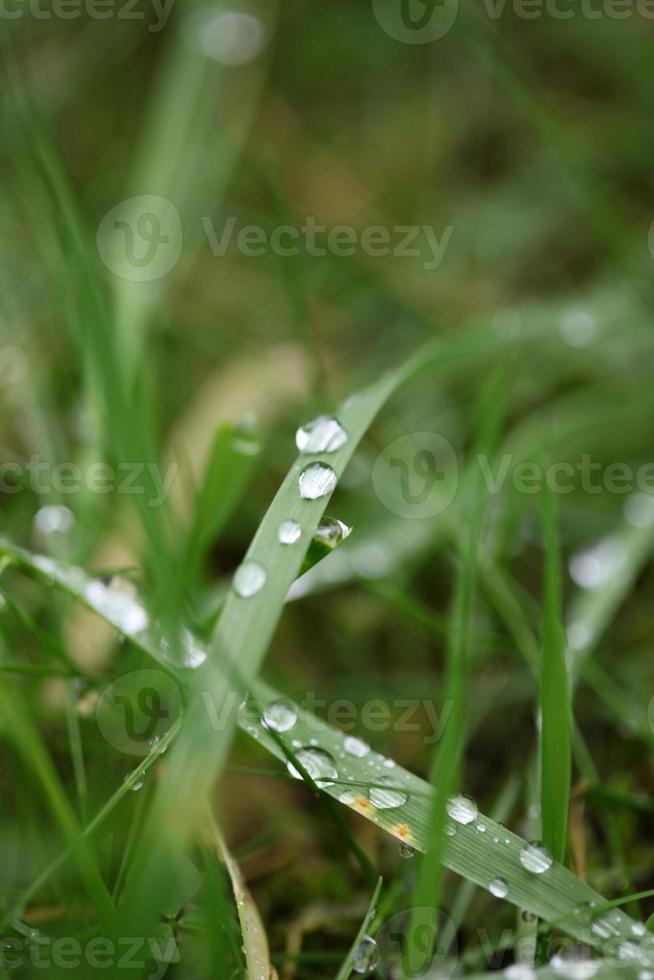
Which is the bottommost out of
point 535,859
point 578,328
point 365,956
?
point 365,956

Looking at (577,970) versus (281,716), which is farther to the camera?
(281,716)

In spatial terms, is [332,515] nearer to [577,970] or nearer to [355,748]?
[355,748]

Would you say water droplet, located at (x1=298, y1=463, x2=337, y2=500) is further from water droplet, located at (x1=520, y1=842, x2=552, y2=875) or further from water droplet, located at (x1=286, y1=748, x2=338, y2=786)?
water droplet, located at (x1=520, y1=842, x2=552, y2=875)

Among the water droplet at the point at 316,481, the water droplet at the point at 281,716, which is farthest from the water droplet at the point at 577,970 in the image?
the water droplet at the point at 316,481

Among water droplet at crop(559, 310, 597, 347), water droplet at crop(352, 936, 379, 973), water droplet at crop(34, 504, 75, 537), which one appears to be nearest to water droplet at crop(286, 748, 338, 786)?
water droplet at crop(352, 936, 379, 973)

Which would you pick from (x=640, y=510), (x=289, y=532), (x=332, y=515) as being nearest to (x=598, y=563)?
(x=640, y=510)

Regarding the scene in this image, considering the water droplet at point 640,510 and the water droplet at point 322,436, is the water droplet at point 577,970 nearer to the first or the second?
the water droplet at point 322,436

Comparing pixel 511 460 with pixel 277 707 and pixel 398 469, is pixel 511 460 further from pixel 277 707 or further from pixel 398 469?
pixel 277 707
